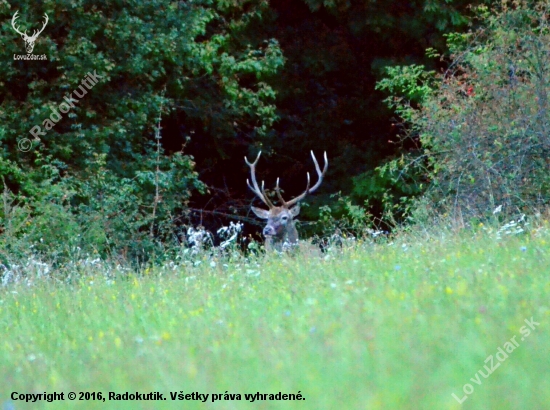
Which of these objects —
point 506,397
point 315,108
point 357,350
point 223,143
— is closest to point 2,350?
point 357,350

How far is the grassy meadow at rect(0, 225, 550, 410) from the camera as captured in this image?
13.4ft

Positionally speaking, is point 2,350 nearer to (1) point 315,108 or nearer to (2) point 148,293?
(2) point 148,293

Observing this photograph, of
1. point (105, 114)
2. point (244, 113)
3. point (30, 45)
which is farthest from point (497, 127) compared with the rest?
point (244, 113)

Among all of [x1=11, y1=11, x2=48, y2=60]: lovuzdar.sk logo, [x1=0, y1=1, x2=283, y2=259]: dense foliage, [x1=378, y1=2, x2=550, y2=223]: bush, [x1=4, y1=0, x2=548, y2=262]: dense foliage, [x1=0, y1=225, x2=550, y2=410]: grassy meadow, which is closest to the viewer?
[x1=0, y1=225, x2=550, y2=410]: grassy meadow

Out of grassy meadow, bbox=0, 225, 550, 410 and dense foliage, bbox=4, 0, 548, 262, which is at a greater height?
grassy meadow, bbox=0, 225, 550, 410

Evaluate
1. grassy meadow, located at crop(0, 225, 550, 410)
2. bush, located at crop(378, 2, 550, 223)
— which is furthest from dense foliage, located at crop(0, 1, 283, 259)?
grassy meadow, located at crop(0, 225, 550, 410)

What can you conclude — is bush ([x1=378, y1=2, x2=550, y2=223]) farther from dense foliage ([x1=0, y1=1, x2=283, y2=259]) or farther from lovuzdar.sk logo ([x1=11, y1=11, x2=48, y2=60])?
lovuzdar.sk logo ([x1=11, y1=11, x2=48, y2=60])

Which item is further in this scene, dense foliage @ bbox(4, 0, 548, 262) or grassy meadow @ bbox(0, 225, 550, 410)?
dense foliage @ bbox(4, 0, 548, 262)

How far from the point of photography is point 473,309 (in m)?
4.89

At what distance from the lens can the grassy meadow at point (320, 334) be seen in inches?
160

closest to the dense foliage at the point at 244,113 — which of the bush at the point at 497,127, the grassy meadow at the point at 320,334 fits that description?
the bush at the point at 497,127

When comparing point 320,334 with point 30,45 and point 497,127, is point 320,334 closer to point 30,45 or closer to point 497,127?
point 497,127

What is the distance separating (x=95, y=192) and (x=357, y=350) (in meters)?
10.4

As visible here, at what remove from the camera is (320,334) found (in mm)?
4895
